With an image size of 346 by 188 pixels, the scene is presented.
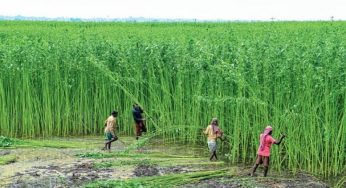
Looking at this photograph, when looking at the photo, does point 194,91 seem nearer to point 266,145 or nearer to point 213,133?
point 213,133

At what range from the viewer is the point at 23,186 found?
11.3m

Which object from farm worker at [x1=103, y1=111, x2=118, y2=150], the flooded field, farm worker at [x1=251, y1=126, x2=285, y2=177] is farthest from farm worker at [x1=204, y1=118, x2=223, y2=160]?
farm worker at [x1=103, y1=111, x2=118, y2=150]

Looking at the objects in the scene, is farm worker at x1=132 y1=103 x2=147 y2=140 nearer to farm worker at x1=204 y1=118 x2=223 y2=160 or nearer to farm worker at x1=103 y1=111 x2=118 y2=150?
Result: farm worker at x1=103 y1=111 x2=118 y2=150

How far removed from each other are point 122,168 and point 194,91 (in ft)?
11.2

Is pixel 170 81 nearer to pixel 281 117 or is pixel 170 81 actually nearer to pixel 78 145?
pixel 78 145

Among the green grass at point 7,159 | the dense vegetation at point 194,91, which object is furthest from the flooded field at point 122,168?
the dense vegetation at point 194,91

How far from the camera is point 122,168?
12.5 m

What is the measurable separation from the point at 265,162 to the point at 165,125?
4360 mm

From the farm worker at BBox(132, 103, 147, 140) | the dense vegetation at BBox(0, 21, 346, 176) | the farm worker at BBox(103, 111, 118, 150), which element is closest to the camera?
the dense vegetation at BBox(0, 21, 346, 176)

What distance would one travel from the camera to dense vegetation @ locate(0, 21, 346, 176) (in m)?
12.2

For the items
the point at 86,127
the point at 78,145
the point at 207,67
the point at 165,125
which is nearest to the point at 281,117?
the point at 207,67

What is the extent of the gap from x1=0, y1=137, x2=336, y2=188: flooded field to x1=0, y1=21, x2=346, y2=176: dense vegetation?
1.96 feet

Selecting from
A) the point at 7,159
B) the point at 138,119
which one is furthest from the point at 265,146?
the point at 7,159

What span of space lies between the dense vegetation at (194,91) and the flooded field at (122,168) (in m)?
0.60
